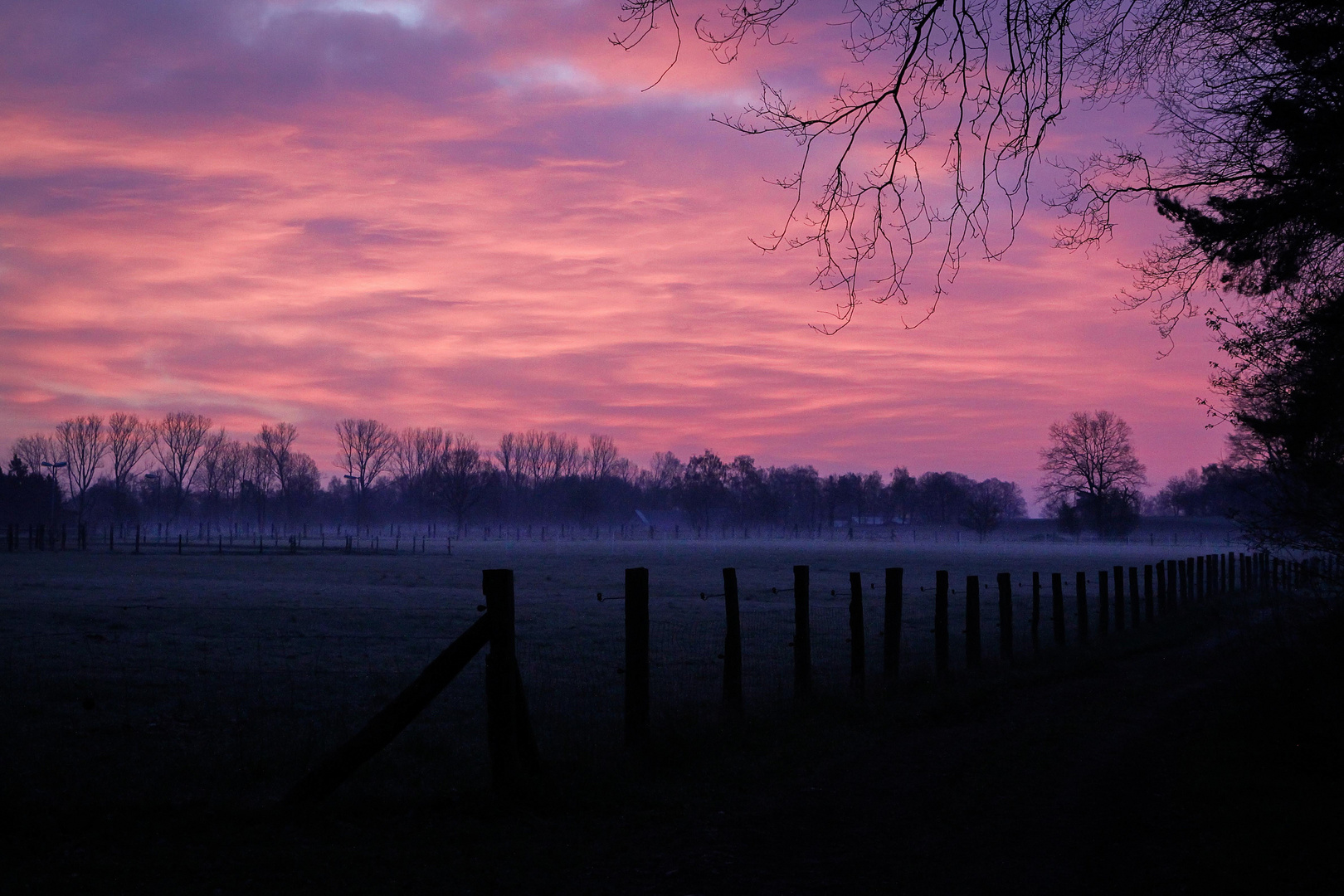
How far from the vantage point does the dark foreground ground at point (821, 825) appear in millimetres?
5805

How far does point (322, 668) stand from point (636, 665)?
29.4 feet

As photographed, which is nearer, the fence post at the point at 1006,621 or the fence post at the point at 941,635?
the fence post at the point at 941,635

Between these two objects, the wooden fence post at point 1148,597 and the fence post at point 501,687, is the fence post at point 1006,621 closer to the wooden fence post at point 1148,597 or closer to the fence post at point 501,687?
the wooden fence post at point 1148,597

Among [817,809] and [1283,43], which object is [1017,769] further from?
[1283,43]

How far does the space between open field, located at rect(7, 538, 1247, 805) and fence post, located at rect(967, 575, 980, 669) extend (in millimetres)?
746

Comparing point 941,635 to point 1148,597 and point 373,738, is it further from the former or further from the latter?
point 1148,597

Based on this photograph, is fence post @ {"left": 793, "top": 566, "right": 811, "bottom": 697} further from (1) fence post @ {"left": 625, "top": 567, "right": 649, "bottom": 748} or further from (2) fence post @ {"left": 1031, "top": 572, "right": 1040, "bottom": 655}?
(2) fence post @ {"left": 1031, "top": 572, "right": 1040, "bottom": 655}

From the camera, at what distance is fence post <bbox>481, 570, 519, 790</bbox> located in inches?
297

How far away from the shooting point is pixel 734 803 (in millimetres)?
7641

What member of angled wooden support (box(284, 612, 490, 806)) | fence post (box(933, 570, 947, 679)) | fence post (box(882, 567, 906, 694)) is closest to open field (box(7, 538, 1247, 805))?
fence post (box(882, 567, 906, 694))

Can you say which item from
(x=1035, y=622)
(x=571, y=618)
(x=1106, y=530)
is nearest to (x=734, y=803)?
(x=1035, y=622)

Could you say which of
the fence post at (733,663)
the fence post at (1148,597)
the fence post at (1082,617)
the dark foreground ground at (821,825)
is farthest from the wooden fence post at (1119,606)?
the fence post at (733,663)

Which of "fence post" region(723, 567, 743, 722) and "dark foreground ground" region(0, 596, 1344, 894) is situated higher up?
"fence post" region(723, 567, 743, 722)

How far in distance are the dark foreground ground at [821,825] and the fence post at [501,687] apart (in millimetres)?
256
